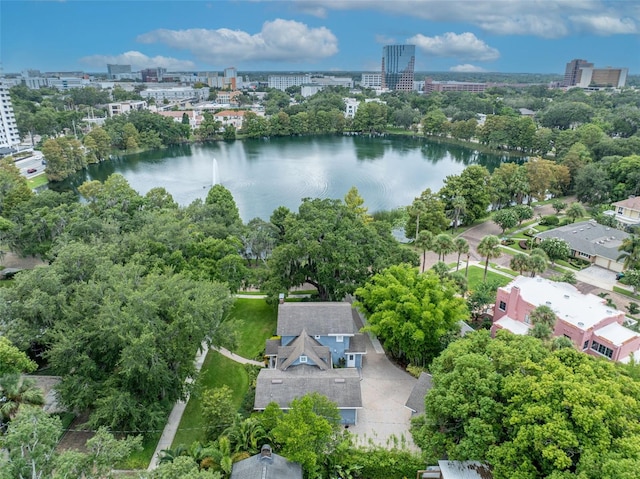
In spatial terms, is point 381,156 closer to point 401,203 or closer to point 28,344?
point 401,203

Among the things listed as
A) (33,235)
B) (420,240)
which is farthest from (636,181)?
(33,235)

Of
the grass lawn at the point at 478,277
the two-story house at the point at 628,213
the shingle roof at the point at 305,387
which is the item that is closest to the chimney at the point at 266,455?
the shingle roof at the point at 305,387

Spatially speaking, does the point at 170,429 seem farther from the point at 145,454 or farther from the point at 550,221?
the point at 550,221

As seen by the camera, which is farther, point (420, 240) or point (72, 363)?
point (420, 240)

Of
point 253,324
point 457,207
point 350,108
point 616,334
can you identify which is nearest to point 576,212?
point 457,207

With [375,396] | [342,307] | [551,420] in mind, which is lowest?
[375,396]

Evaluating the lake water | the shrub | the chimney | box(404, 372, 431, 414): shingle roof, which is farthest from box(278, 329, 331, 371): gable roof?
the shrub

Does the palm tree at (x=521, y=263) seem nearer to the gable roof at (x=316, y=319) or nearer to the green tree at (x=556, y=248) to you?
the green tree at (x=556, y=248)
